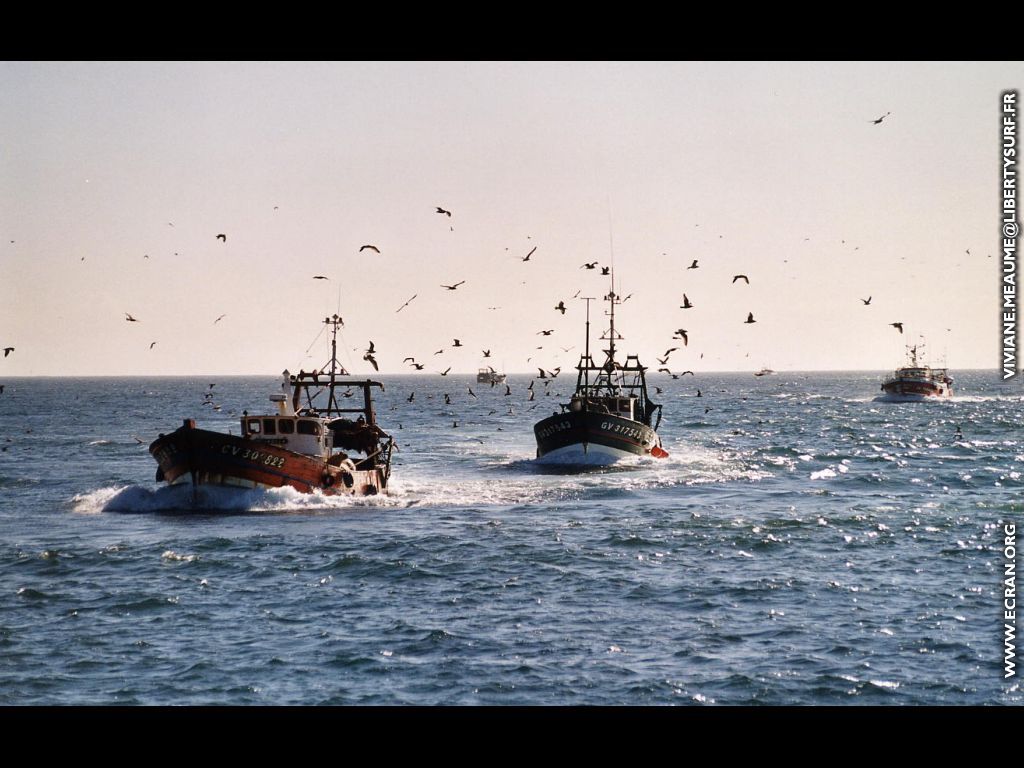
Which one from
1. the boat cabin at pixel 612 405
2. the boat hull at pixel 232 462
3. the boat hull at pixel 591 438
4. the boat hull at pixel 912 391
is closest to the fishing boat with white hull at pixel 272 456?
the boat hull at pixel 232 462

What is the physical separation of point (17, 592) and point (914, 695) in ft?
66.4

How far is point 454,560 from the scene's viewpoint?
28.2 m

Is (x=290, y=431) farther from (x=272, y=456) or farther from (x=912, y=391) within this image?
(x=912, y=391)

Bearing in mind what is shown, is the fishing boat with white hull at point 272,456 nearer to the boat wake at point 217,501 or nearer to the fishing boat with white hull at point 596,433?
the boat wake at point 217,501

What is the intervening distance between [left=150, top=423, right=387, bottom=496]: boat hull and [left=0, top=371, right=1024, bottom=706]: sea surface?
68 cm

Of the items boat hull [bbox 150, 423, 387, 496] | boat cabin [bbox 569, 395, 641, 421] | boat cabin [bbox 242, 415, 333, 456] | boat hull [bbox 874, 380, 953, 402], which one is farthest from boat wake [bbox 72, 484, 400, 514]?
boat hull [bbox 874, 380, 953, 402]

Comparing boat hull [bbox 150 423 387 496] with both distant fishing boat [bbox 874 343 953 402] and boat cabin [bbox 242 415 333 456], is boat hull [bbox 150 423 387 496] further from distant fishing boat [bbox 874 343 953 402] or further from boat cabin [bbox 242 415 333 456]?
distant fishing boat [bbox 874 343 953 402]

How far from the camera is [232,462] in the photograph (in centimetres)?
3781

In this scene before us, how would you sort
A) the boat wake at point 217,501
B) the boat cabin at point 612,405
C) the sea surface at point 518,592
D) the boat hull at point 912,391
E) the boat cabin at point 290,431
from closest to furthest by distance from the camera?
the sea surface at point 518,592 → the boat wake at point 217,501 → the boat cabin at point 290,431 → the boat cabin at point 612,405 → the boat hull at point 912,391

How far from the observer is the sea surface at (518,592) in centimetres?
1720

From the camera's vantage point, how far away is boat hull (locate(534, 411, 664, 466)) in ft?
181

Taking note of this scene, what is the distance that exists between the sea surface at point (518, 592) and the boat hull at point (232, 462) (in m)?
0.68
